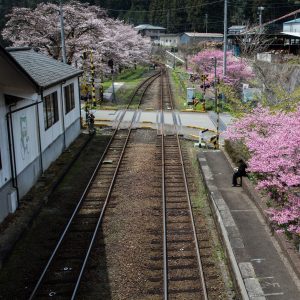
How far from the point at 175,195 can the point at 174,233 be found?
284cm

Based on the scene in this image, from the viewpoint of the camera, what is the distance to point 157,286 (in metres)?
8.10

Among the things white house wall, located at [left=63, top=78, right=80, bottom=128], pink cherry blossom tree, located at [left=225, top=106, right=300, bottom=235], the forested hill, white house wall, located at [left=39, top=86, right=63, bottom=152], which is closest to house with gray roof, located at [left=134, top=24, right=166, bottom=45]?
the forested hill

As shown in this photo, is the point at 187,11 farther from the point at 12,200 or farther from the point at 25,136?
the point at 12,200

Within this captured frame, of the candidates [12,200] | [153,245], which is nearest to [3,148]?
[12,200]

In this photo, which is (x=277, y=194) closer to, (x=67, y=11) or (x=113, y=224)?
(x=113, y=224)

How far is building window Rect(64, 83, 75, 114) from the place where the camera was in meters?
19.1

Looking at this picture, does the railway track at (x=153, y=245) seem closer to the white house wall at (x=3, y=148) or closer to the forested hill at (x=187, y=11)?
the white house wall at (x=3, y=148)

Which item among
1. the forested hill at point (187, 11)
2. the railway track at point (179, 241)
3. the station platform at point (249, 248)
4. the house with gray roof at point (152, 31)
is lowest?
the railway track at point (179, 241)

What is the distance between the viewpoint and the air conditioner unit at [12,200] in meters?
11.2

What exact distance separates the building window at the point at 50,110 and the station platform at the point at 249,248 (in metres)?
6.17

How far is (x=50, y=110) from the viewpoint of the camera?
16312mm

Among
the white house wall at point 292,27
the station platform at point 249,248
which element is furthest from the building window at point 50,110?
the white house wall at point 292,27

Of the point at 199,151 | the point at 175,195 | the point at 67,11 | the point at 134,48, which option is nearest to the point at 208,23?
the point at 134,48

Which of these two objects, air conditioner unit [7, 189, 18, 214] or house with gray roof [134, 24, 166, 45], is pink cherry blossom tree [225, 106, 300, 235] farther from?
house with gray roof [134, 24, 166, 45]
